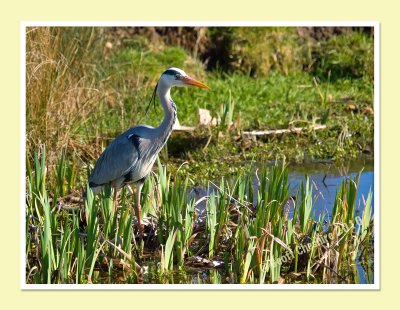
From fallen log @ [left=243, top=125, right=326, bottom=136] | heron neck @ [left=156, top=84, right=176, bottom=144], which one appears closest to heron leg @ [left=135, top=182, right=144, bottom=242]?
heron neck @ [left=156, top=84, right=176, bottom=144]

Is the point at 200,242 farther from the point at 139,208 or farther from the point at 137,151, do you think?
the point at 137,151

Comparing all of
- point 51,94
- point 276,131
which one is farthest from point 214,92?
point 51,94

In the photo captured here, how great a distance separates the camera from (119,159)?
6.48m

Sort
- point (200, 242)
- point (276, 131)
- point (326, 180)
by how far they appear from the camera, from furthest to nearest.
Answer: point (276, 131), point (326, 180), point (200, 242)

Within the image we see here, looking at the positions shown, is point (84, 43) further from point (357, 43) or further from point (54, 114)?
point (357, 43)

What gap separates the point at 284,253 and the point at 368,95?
4571 mm

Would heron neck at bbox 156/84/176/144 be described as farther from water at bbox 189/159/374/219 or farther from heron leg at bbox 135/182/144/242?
water at bbox 189/159/374/219

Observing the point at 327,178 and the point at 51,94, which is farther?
the point at 327,178

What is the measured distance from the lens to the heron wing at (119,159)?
21.2 feet

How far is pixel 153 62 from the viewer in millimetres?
10492

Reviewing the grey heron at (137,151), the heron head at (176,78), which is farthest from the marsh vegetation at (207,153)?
the heron head at (176,78)

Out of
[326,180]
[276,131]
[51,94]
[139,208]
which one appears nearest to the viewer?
[139,208]
